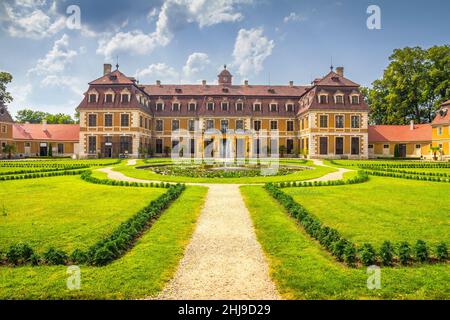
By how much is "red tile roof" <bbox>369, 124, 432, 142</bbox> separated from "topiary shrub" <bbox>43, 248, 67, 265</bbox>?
159 ft

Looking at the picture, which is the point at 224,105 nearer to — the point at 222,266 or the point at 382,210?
the point at 382,210

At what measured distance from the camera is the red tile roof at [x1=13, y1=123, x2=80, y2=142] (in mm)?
49500

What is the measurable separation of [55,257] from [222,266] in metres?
2.86

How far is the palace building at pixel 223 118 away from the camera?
141 feet

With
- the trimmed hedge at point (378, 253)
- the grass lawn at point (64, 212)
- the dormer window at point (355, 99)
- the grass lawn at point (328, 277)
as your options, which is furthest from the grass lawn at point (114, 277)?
the dormer window at point (355, 99)

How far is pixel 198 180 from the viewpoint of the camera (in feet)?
59.6

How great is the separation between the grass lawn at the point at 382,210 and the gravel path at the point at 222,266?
233 cm

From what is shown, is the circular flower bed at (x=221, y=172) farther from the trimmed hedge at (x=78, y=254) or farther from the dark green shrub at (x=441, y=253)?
the dark green shrub at (x=441, y=253)

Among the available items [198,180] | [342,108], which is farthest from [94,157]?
[342,108]

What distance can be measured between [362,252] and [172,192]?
7.73 m

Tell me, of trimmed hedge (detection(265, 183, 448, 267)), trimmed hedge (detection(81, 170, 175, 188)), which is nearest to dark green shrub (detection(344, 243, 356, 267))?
trimmed hedge (detection(265, 183, 448, 267))

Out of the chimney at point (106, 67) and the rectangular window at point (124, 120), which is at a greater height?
the chimney at point (106, 67)

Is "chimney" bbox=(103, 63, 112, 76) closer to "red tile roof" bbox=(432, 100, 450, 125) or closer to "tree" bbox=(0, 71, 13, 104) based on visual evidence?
"tree" bbox=(0, 71, 13, 104)
